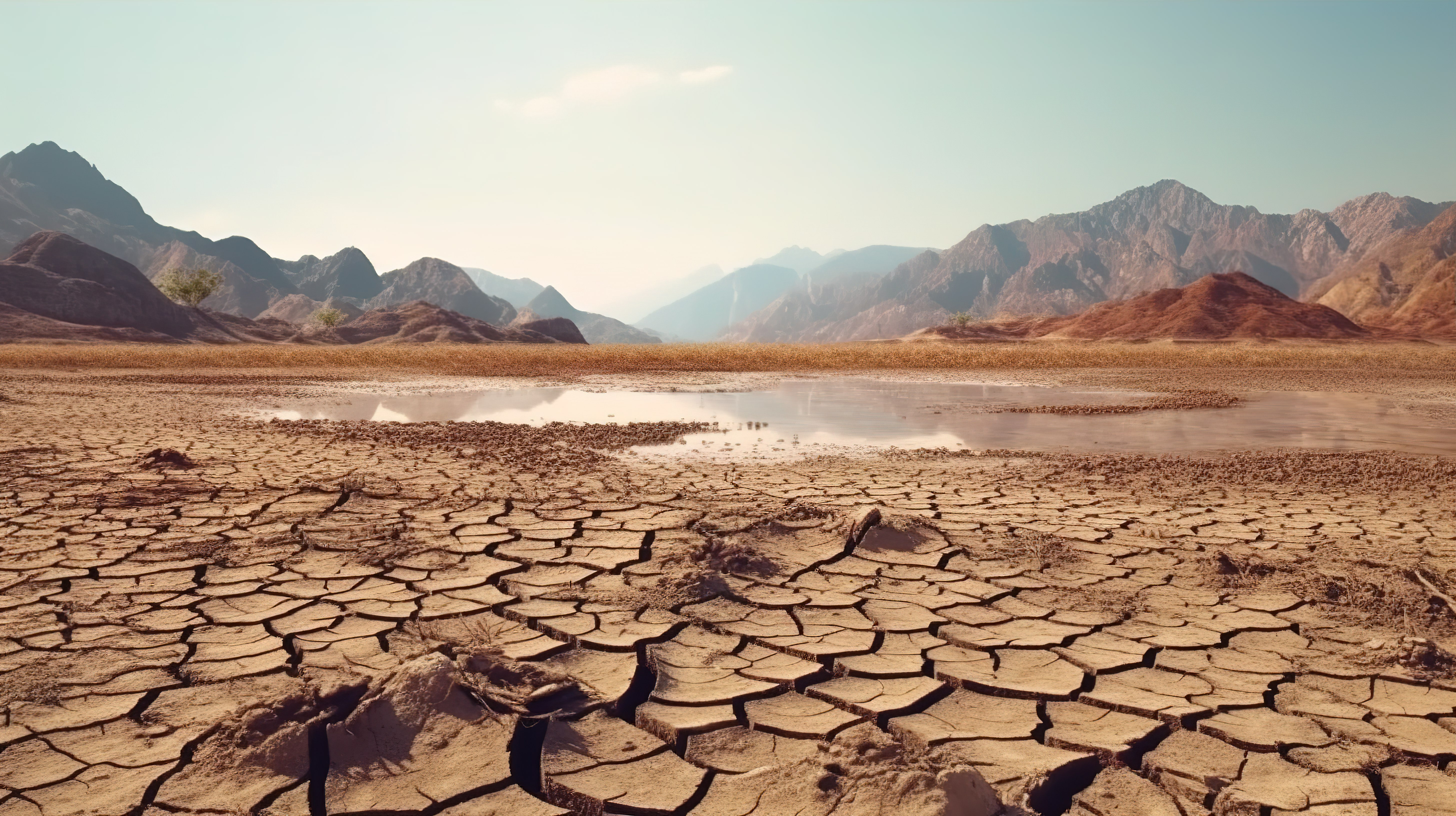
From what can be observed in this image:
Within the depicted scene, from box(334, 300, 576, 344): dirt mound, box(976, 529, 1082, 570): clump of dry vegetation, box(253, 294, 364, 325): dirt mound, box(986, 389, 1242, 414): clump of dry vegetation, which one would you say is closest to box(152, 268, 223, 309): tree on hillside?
box(334, 300, 576, 344): dirt mound

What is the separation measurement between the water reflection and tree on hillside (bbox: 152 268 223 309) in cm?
7465

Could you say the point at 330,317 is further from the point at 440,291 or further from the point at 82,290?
the point at 440,291

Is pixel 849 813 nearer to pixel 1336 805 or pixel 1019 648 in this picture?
pixel 1336 805

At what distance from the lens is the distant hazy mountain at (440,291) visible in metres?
162

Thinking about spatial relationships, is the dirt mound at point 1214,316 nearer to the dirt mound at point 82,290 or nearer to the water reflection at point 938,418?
the water reflection at point 938,418

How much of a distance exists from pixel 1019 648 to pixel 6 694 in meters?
3.53

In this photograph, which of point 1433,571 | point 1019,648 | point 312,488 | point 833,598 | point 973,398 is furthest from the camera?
point 973,398

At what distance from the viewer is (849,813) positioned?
1.96 metres

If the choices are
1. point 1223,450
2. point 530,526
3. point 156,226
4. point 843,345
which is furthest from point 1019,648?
point 156,226

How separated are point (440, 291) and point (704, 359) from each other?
484ft

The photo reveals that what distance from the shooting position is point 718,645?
3.18m

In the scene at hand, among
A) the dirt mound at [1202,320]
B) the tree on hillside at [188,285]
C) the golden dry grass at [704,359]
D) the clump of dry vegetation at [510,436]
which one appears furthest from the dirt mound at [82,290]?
the clump of dry vegetation at [510,436]

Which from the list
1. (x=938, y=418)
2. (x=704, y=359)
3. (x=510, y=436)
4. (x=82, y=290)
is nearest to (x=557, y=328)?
(x=82, y=290)

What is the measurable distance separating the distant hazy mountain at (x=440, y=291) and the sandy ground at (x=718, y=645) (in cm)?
16035
